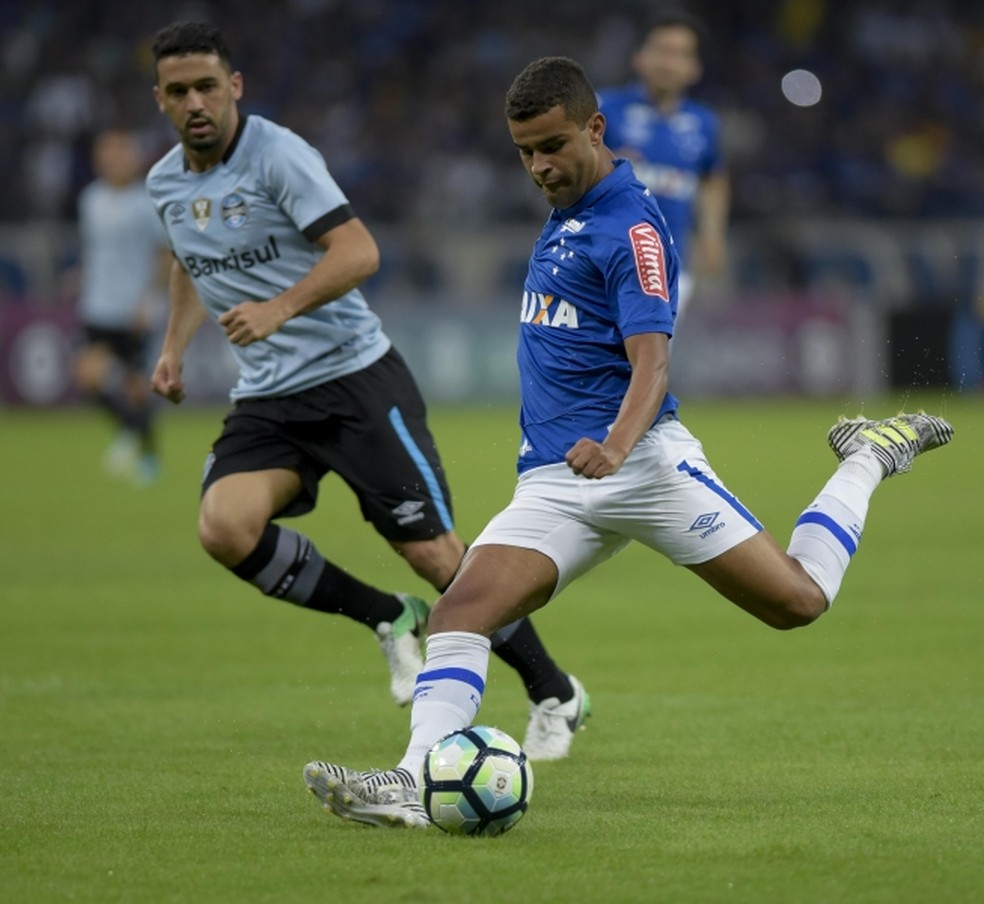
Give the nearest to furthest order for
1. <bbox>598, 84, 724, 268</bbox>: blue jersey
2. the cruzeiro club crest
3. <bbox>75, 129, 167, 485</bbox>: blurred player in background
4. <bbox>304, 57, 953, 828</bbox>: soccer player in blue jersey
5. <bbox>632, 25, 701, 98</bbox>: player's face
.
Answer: <bbox>304, 57, 953, 828</bbox>: soccer player in blue jersey
the cruzeiro club crest
<bbox>632, 25, 701, 98</bbox>: player's face
<bbox>598, 84, 724, 268</bbox>: blue jersey
<bbox>75, 129, 167, 485</bbox>: blurred player in background

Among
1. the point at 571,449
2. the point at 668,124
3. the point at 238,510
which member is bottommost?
the point at 238,510

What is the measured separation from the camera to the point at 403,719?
6.77 meters

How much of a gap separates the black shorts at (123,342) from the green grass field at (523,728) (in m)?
4.12

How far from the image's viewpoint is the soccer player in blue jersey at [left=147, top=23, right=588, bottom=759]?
21.0ft

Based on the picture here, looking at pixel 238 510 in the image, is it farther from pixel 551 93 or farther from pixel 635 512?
pixel 551 93

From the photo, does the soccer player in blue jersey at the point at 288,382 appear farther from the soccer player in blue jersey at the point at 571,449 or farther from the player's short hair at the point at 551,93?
the player's short hair at the point at 551,93

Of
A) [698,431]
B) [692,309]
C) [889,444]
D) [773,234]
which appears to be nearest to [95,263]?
[698,431]

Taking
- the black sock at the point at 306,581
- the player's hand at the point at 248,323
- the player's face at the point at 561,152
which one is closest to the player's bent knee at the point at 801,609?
the player's face at the point at 561,152

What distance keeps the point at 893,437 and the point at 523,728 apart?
64.4 inches

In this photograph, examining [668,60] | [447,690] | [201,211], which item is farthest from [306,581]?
[668,60]

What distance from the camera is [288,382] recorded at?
6.61 m

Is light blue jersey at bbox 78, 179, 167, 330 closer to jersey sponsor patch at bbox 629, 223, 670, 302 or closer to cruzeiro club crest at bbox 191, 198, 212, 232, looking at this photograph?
cruzeiro club crest at bbox 191, 198, 212, 232

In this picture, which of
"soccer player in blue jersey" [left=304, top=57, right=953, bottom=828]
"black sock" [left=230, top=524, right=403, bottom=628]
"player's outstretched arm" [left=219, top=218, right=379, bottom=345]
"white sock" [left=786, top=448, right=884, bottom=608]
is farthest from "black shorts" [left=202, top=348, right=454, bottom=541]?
"white sock" [left=786, top=448, right=884, bottom=608]

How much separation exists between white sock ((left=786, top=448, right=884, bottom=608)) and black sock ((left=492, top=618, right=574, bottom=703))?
0.98 m
